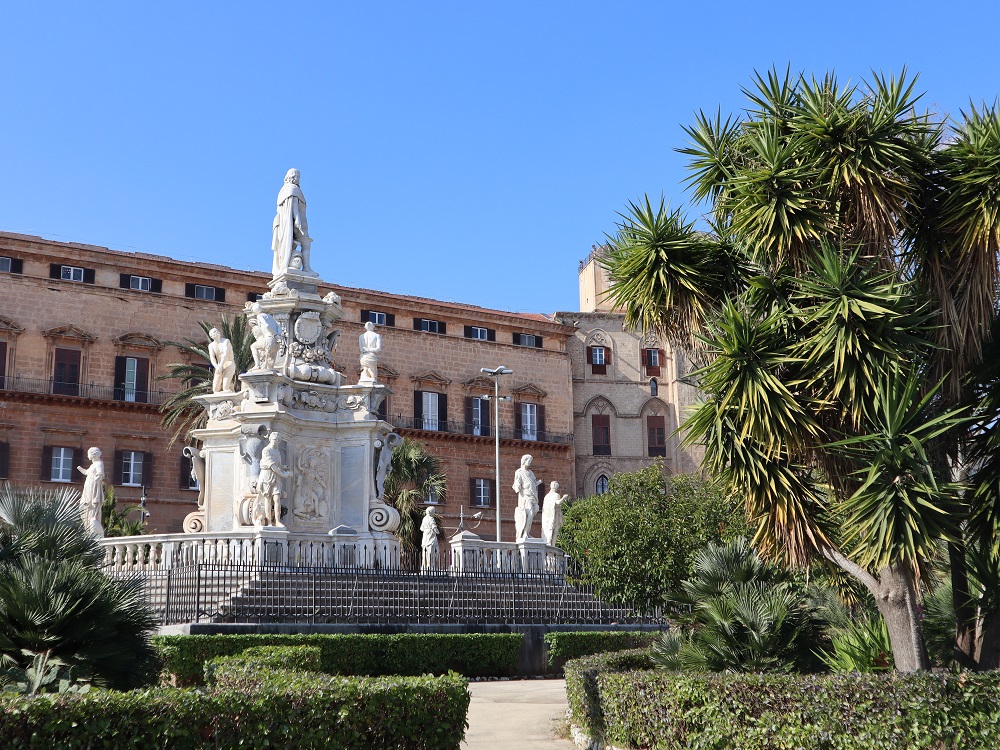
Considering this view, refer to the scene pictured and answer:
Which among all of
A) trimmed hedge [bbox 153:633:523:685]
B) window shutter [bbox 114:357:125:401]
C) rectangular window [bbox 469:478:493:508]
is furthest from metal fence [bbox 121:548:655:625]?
rectangular window [bbox 469:478:493:508]

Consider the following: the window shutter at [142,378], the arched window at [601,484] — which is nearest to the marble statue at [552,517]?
the window shutter at [142,378]

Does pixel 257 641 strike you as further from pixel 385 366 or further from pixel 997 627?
pixel 385 366

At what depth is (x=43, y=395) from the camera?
148 feet

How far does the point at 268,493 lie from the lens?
877 inches

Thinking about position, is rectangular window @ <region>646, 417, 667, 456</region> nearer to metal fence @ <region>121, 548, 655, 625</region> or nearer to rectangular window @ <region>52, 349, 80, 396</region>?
rectangular window @ <region>52, 349, 80, 396</region>

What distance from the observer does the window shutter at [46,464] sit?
44.7m

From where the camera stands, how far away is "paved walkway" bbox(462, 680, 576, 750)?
11391mm

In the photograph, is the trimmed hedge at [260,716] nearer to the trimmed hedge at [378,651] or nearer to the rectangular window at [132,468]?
the trimmed hedge at [378,651]

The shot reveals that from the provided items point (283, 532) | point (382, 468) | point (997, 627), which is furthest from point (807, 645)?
point (382, 468)

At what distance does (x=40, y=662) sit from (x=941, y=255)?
350 inches

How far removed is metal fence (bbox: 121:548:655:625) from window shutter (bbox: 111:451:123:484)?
27237mm

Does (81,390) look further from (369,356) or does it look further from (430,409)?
(369,356)

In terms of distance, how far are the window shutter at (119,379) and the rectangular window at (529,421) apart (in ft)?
64.4

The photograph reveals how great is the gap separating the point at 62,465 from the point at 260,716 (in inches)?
1600
